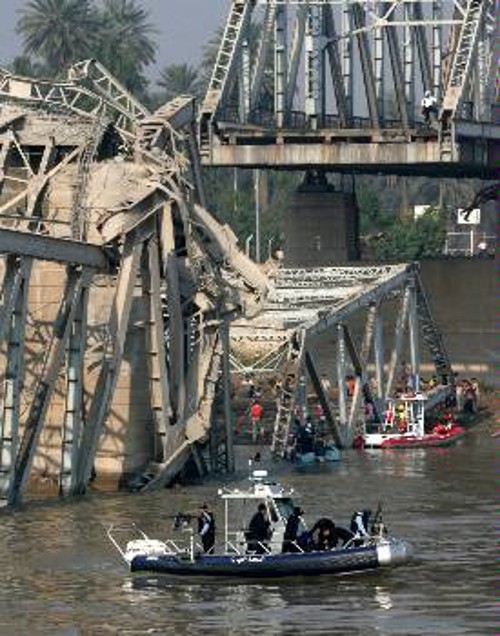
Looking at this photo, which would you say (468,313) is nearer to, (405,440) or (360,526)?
(405,440)

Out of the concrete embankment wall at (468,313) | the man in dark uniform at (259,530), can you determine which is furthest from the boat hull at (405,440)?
the man in dark uniform at (259,530)

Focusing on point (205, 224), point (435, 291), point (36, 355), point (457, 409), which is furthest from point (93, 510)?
point (435, 291)

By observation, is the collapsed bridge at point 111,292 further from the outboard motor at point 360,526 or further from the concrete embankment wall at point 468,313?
the concrete embankment wall at point 468,313

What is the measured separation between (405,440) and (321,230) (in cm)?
2798

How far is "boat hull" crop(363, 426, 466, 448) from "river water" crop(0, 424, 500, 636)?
17.9m

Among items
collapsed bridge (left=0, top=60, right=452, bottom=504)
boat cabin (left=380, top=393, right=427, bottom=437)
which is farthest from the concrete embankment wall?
collapsed bridge (left=0, top=60, right=452, bottom=504)

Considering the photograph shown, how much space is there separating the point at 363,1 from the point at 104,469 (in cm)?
5056

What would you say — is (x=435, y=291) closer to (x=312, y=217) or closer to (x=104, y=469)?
(x=312, y=217)

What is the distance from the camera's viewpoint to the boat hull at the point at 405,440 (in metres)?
103

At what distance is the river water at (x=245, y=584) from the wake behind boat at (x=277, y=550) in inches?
11.1

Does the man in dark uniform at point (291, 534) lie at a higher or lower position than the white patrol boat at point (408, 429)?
lower

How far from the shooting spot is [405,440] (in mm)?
103750

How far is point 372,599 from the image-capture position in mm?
59719

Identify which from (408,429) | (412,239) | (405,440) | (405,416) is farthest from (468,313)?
(412,239)
